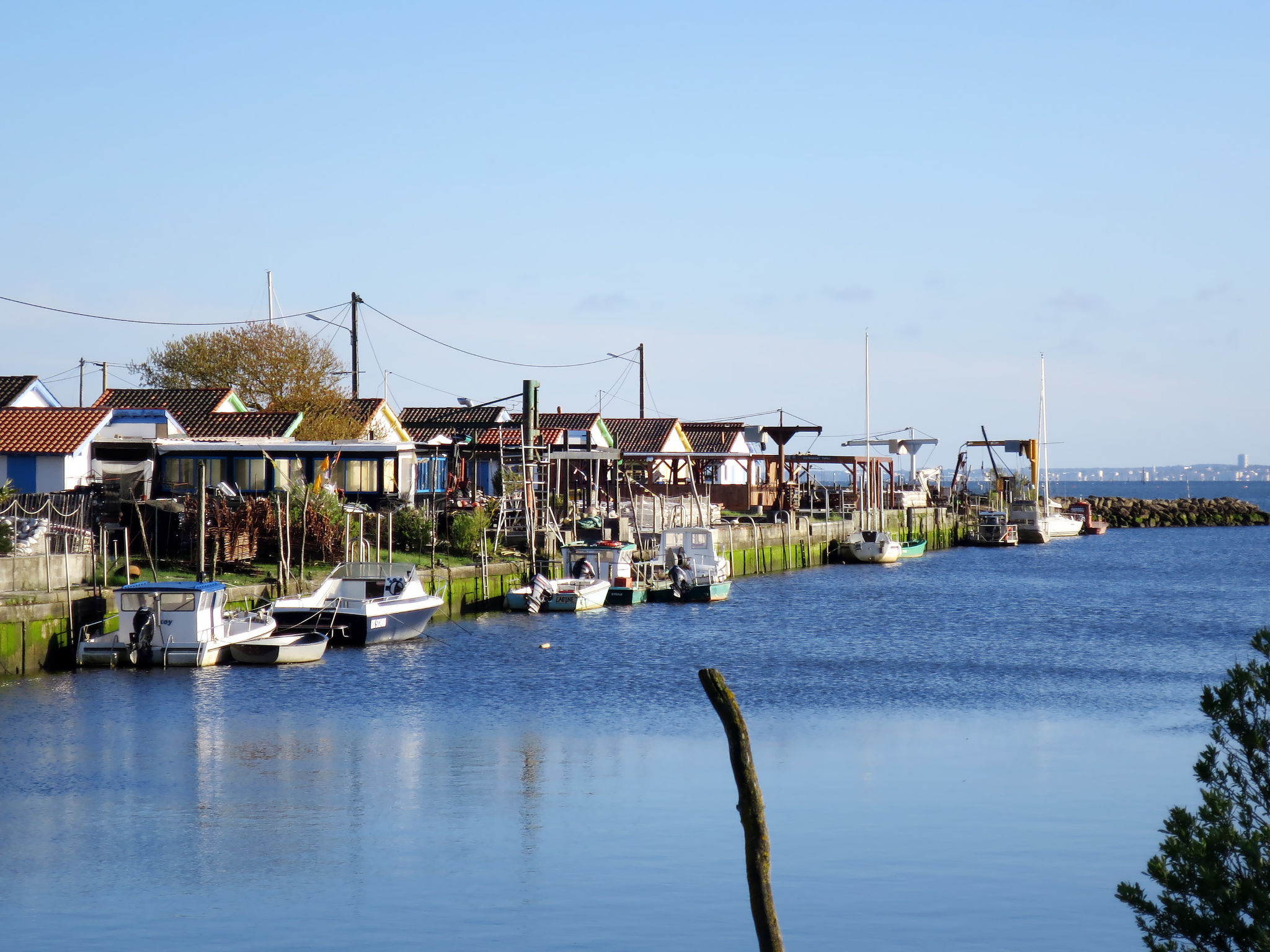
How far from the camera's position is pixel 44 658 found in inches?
1258

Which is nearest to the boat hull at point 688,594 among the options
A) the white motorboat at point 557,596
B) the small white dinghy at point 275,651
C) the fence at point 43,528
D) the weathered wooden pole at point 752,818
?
the white motorboat at point 557,596

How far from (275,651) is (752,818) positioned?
88.6 feet

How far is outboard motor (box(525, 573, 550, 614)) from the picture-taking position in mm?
47062

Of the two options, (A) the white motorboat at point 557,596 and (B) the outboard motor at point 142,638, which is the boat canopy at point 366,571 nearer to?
(B) the outboard motor at point 142,638

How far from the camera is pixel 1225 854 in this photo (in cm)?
954

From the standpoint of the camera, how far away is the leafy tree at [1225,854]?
925 cm

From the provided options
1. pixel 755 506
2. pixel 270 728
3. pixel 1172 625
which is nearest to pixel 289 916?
pixel 270 728

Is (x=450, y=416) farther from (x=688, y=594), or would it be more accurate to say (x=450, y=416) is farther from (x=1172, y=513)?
(x=1172, y=513)

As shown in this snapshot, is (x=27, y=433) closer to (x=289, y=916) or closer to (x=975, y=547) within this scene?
(x=289, y=916)

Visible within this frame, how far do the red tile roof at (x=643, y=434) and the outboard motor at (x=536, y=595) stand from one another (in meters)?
29.1

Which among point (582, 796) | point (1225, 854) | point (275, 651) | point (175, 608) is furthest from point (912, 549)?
point (1225, 854)

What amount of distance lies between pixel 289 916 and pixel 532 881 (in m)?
2.93

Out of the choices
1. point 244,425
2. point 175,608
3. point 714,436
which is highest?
point 714,436

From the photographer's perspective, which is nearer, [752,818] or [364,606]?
[752,818]
